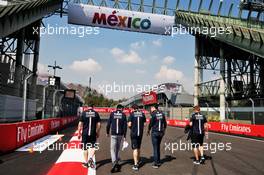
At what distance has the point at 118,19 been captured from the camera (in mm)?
31172

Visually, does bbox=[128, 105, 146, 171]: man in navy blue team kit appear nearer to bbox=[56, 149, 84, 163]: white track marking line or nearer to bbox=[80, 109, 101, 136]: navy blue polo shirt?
bbox=[80, 109, 101, 136]: navy blue polo shirt

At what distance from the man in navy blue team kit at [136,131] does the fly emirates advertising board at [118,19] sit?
23.4 meters

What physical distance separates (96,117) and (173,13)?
28.7 m

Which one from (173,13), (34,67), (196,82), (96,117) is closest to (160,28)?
(173,13)

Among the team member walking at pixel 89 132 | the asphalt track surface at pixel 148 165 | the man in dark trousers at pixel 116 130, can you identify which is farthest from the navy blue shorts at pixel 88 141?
the asphalt track surface at pixel 148 165

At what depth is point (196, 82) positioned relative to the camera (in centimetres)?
4047

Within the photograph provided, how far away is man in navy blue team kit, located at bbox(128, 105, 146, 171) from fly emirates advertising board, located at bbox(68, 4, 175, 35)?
23359 mm

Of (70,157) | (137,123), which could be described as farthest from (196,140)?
(70,157)

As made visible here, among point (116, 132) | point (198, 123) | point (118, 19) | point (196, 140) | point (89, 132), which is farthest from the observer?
point (118, 19)

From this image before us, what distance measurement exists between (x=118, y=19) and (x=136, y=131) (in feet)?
78.7

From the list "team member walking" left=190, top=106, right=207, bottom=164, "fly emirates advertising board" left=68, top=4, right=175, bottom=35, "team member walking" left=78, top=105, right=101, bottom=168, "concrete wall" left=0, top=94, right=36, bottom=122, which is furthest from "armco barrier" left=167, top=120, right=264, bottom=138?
"team member walking" left=78, top=105, right=101, bottom=168

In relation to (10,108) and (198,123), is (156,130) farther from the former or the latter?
(10,108)

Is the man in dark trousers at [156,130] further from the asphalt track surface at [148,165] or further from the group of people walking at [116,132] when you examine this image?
the asphalt track surface at [148,165]

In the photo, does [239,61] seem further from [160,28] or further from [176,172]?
[176,172]
